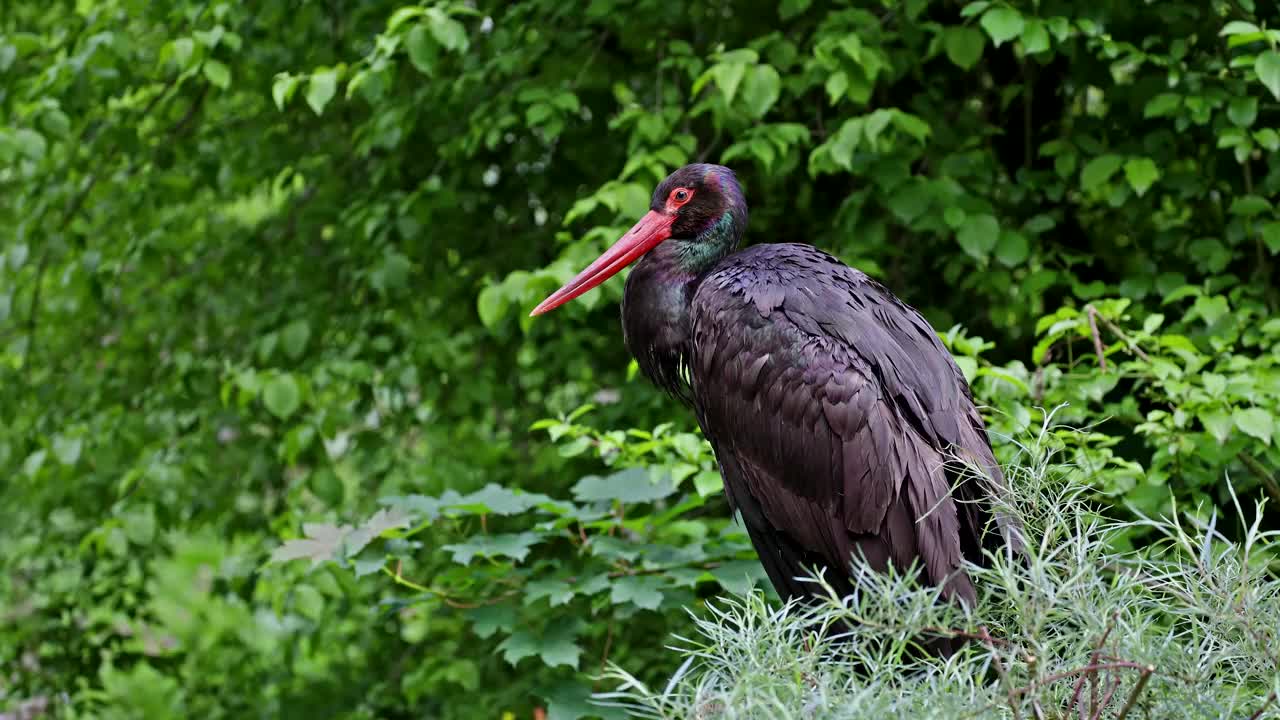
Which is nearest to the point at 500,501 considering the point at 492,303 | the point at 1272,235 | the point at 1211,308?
the point at 492,303

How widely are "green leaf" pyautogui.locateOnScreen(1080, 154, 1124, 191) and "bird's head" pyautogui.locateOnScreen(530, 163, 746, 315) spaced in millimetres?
1059

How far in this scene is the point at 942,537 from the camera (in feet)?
7.75

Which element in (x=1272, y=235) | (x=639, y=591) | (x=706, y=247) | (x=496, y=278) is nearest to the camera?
(x=706, y=247)

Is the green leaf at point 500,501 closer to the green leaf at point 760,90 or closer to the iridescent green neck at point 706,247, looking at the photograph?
the iridescent green neck at point 706,247

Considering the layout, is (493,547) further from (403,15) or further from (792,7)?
(792,7)

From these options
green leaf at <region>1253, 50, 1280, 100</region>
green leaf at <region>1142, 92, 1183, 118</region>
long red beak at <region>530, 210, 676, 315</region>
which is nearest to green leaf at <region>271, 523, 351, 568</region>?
long red beak at <region>530, 210, 676, 315</region>

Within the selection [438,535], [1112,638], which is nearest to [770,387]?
[1112,638]

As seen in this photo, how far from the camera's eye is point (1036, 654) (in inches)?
55.5

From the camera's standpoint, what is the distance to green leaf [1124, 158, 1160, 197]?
3402 millimetres

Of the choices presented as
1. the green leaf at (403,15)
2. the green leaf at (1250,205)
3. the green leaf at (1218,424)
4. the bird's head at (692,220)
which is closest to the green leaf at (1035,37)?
the green leaf at (1250,205)

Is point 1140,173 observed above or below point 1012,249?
above

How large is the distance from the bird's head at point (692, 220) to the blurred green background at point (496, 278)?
307 mm

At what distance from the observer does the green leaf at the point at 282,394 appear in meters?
3.70

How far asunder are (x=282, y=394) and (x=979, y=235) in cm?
188
